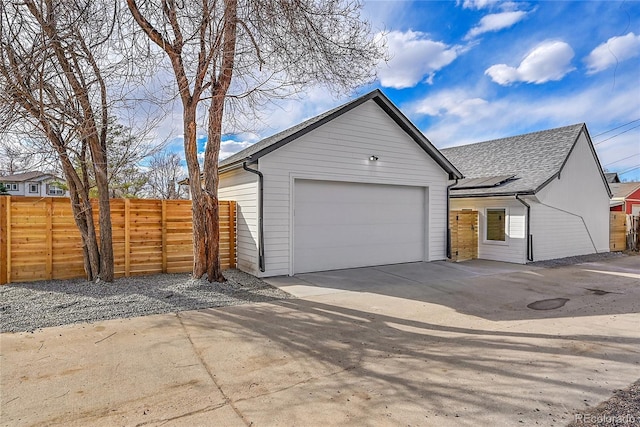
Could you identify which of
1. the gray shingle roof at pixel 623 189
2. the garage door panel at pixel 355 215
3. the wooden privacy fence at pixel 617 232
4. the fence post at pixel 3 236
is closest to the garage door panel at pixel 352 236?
the garage door panel at pixel 355 215

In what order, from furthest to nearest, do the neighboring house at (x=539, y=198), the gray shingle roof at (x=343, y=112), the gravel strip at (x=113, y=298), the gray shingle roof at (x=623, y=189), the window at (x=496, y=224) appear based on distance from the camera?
1. the gray shingle roof at (x=623, y=189)
2. the window at (x=496, y=224)
3. the neighboring house at (x=539, y=198)
4. the gray shingle roof at (x=343, y=112)
5. the gravel strip at (x=113, y=298)

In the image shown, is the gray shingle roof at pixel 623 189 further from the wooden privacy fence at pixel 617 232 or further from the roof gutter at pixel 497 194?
the roof gutter at pixel 497 194

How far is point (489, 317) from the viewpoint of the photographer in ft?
17.1

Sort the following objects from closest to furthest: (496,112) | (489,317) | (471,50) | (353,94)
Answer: (489,317) → (353,94) → (471,50) → (496,112)

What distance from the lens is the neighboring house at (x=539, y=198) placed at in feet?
35.6

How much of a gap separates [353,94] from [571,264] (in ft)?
29.4

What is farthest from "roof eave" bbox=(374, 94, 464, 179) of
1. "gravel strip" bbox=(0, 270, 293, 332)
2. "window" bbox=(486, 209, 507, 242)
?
"gravel strip" bbox=(0, 270, 293, 332)

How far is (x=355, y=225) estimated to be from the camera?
919cm

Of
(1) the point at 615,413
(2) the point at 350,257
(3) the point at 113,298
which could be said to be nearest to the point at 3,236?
(3) the point at 113,298

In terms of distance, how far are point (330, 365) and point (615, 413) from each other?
232 cm

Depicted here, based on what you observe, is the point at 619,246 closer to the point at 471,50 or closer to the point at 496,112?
the point at 496,112

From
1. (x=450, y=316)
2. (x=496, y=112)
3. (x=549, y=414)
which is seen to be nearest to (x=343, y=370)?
(x=549, y=414)

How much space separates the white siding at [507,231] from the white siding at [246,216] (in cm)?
775

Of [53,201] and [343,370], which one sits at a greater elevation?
[53,201]
